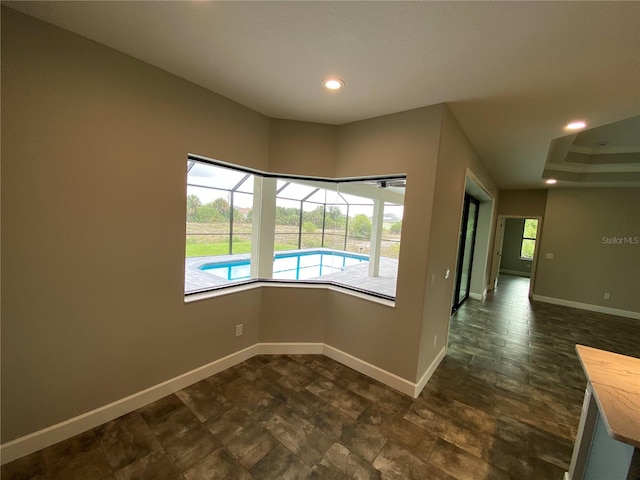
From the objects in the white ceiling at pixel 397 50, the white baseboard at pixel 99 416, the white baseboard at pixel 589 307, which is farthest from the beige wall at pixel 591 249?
the white baseboard at pixel 99 416

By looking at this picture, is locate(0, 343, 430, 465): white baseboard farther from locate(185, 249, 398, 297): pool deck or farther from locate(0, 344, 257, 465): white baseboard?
locate(185, 249, 398, 297): pool deck

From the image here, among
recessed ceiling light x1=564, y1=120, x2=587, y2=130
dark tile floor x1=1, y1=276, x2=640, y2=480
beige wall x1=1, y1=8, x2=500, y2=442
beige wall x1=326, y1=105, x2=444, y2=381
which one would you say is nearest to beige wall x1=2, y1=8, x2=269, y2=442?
beige wall x1=1, y1=8, x2=500, y2=442

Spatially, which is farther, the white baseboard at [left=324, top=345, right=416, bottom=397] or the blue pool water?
the blue pool water

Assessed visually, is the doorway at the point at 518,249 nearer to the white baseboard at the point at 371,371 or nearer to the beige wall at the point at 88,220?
the white baseboard at the point at 371,371

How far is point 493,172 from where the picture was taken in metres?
4.72

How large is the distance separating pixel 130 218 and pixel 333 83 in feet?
6.02

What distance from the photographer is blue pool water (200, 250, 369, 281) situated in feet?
10.4

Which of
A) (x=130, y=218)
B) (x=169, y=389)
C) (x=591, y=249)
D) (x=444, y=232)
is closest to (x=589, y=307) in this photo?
(x=591, y=249)

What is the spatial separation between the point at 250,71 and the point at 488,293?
724 centimetres

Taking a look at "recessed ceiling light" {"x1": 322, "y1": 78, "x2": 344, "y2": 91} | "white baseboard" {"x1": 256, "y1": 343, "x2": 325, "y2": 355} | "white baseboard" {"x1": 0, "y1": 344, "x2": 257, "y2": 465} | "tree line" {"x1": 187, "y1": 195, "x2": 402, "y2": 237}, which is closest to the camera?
"white baseboard" {"x1": 0, "y1": 344, "x2": 257, "y2": 465}

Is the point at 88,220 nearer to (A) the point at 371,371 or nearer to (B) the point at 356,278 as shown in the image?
(B) the point at 356,278

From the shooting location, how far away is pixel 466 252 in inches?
213

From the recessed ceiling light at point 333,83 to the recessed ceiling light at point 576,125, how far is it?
2.27 metres

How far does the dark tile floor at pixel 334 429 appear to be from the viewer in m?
1.61
